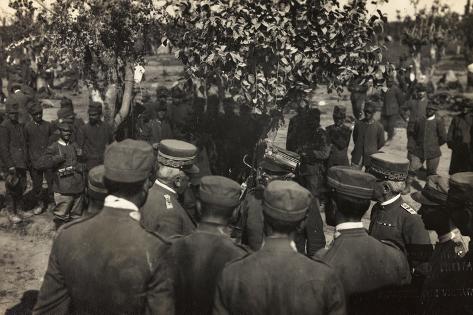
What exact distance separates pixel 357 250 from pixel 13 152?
Answer: 6.57 meters

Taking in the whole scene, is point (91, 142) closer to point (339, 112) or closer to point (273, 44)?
point (273, 44)

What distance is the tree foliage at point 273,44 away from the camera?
5.49m

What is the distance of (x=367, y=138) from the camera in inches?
357

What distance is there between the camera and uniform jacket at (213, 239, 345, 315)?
258cm

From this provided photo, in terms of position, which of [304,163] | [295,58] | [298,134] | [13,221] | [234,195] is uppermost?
[295,58]

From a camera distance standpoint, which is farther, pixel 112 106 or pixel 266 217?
pixel 112 106

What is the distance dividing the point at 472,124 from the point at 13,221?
8329 millimetres

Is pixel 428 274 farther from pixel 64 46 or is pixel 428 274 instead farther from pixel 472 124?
pixel 64 46

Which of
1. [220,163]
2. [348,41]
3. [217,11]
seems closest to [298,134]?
[220,163]

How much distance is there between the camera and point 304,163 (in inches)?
330

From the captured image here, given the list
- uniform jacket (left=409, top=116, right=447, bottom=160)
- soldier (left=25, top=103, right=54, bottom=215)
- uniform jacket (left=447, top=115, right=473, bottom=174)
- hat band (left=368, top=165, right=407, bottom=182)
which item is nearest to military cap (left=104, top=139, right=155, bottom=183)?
hat band (left=368, top=165, right=407, bottom=182)

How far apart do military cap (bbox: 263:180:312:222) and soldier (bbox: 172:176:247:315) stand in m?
0.41

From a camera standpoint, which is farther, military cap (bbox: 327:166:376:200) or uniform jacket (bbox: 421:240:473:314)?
military cap (bbox: 327:166:376:200)

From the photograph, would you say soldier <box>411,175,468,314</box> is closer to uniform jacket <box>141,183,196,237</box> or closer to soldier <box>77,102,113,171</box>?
uniform jacket <box>141,183,196,237</box>
